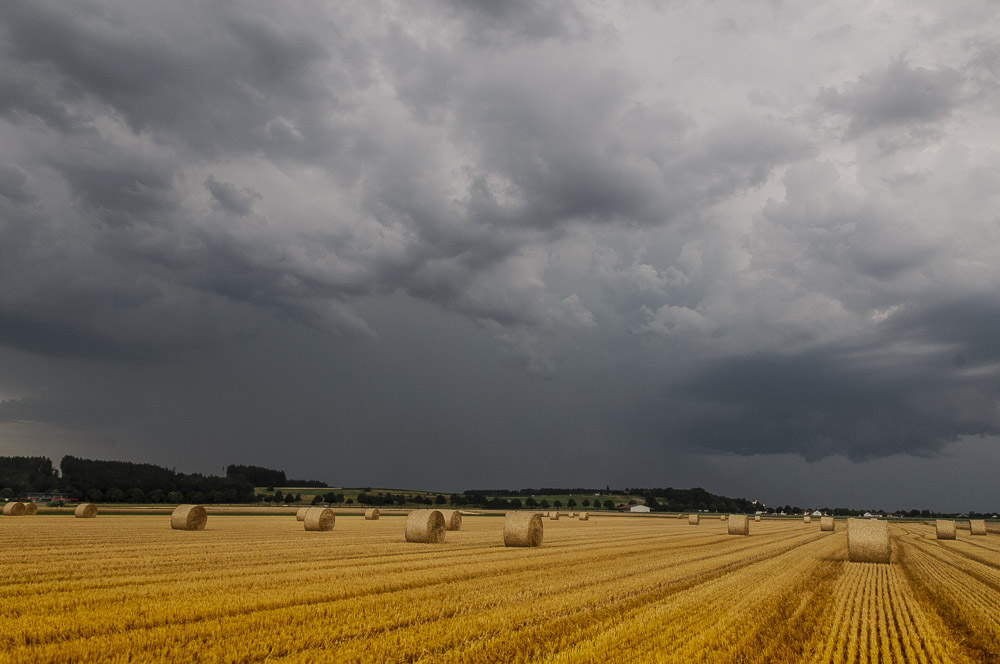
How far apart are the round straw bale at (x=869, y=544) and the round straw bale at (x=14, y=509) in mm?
52927

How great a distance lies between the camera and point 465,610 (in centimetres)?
1052

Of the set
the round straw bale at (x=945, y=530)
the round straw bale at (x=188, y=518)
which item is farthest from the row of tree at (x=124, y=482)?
the round straw bale at (x=945, y=530)

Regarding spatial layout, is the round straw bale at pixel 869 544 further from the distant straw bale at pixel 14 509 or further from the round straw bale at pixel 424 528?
the distant straw bale at pixel 14 509

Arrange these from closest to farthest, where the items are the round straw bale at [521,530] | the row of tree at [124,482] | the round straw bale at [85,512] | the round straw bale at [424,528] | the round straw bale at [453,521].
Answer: the round straw bale at [521,530], the round straw bale at [424,528], the round straw bale at [453,521], the round straw bale at [85,512], the row of tree at [124,482]

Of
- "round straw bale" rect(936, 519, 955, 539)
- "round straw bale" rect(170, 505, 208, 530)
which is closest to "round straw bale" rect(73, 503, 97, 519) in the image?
"round straw bale" rect(170, 505, 208, 530)

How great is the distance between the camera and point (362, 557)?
1902 centimetres

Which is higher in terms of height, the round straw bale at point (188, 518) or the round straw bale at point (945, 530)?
the round straw bale at point (188, 518)

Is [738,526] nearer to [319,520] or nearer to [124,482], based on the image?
[319,520]

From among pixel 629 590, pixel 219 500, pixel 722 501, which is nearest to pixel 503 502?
pixel 219 500

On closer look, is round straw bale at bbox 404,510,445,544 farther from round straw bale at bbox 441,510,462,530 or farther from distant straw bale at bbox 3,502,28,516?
distant straw bale at bbox 3,502,28,516

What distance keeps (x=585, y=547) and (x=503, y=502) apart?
127 meters

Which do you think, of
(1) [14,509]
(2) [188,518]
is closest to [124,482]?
(1) [14,509]

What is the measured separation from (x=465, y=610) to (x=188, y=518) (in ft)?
88.6

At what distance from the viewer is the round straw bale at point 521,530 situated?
2492cm
